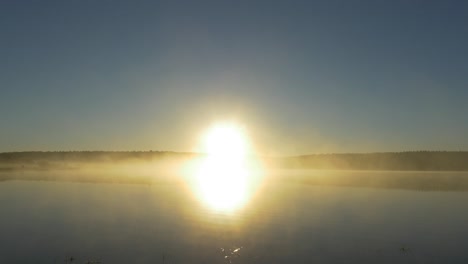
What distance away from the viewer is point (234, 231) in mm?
27031

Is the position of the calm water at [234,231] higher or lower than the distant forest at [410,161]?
lower

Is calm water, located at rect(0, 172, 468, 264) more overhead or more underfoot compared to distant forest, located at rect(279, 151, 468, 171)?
more underfoot

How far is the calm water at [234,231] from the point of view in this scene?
68.2 feet

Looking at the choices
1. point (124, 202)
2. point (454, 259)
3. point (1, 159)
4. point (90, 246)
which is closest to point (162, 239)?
point (90, 246)

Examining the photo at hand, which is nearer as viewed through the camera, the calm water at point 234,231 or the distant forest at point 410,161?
the calm water at point 234,231

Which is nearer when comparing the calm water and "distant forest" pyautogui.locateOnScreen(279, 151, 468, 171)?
the calm water

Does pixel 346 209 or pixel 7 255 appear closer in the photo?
pixel 7 255

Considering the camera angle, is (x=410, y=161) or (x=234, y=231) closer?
(x=234, y=231)

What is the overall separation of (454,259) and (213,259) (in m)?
11.8

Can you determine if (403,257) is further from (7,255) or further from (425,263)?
(7,255)

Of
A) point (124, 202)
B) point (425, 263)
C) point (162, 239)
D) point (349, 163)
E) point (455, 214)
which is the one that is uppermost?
point (349, 163)

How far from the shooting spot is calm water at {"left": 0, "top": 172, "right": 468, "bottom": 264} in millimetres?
20797

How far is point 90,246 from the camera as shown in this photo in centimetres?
2256

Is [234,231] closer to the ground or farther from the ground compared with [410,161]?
closer to the ground
